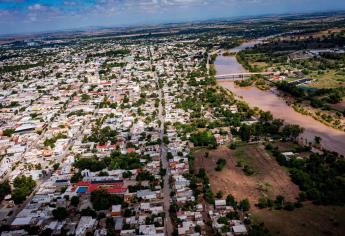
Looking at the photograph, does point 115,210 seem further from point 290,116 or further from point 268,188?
point 290,116

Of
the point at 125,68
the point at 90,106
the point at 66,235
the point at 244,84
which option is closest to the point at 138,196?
the point at 66,235

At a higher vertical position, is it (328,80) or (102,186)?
(102,186)

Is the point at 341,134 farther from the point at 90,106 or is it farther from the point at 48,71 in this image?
the point at 48,71

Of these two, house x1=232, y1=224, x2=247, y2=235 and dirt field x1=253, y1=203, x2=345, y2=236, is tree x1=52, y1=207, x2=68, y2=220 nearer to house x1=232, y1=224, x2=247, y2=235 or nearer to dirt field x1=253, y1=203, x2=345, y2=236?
house x1=232, y1=224, x2=247, y2=235

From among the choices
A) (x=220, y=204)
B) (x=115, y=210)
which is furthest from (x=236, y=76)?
(x=115, y=210)

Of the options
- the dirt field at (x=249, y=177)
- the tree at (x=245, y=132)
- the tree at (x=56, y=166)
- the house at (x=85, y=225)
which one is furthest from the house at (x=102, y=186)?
the tree at (x=245, y=132)

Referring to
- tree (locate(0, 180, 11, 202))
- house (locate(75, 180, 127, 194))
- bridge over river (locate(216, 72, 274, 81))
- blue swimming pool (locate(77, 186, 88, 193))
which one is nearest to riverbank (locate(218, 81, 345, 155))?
bridge over river (locate(216, 72, 274, 81))
